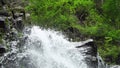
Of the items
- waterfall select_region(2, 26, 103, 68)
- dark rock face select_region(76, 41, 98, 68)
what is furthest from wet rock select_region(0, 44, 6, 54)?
dark rock face select_region(76, 41, 98, 68)

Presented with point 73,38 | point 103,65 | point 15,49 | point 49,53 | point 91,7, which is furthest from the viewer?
point 91,7

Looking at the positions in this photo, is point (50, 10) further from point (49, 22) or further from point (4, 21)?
point (4, 21)

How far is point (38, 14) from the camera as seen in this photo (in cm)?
2288

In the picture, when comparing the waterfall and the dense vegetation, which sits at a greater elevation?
the waterfall

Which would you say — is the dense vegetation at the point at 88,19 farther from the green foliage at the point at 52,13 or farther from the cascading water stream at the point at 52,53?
the cascading water stream at the point at 52,53

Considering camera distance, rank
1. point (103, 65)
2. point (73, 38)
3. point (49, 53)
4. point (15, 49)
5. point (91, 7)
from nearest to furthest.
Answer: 1. point (15, 49)
2. point (49, 53)
3. point (103, 65)
4. point (73, 38)
5. point (91, 7)

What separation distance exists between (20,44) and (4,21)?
1158 mm

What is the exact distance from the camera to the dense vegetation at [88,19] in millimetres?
20219

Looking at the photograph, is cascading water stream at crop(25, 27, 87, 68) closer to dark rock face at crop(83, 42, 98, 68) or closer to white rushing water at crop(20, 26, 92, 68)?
white rushing water at crop(20, 26, 92, 68)

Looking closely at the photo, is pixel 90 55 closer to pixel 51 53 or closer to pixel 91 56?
pixel 91 56

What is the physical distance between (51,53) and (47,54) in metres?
0.40

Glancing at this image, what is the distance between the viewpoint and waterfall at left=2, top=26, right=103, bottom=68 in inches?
518

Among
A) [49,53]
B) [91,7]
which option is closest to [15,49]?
[49,53]

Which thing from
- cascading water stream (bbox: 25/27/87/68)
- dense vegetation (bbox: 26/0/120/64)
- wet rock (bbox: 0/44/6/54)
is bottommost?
dense vegetation (bbox: 26/0/120/64)
